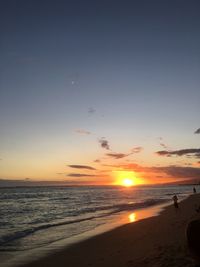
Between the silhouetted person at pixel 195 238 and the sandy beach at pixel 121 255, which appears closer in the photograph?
the silhouetted person at pixel 195 238

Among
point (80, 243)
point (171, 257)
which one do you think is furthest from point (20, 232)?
point (171, 257)

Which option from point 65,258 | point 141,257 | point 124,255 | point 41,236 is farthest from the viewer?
point 41,236

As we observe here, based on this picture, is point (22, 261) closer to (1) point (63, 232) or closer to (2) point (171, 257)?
(2) point (171, 257)

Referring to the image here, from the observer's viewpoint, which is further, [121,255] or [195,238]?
[121,255]

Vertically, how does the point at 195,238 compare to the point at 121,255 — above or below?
above

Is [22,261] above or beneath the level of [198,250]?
beneath

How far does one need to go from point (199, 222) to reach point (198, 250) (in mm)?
712

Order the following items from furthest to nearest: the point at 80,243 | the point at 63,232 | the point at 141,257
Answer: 1. the point at 63,232
2. the point at 80,243
3. the point at 141,257

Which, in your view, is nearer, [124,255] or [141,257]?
[141,257]

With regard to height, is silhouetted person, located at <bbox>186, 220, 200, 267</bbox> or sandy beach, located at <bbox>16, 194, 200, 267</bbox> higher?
silhouetted person, located at <bbox>186, 220, 200, 267</bbox>

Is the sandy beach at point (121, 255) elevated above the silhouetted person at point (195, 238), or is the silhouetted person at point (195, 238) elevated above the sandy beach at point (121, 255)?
the silhouetted person at point (195, 238)

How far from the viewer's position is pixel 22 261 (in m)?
13.5

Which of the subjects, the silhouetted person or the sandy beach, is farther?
the sandy beach

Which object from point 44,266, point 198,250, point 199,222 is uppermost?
point 199,222
